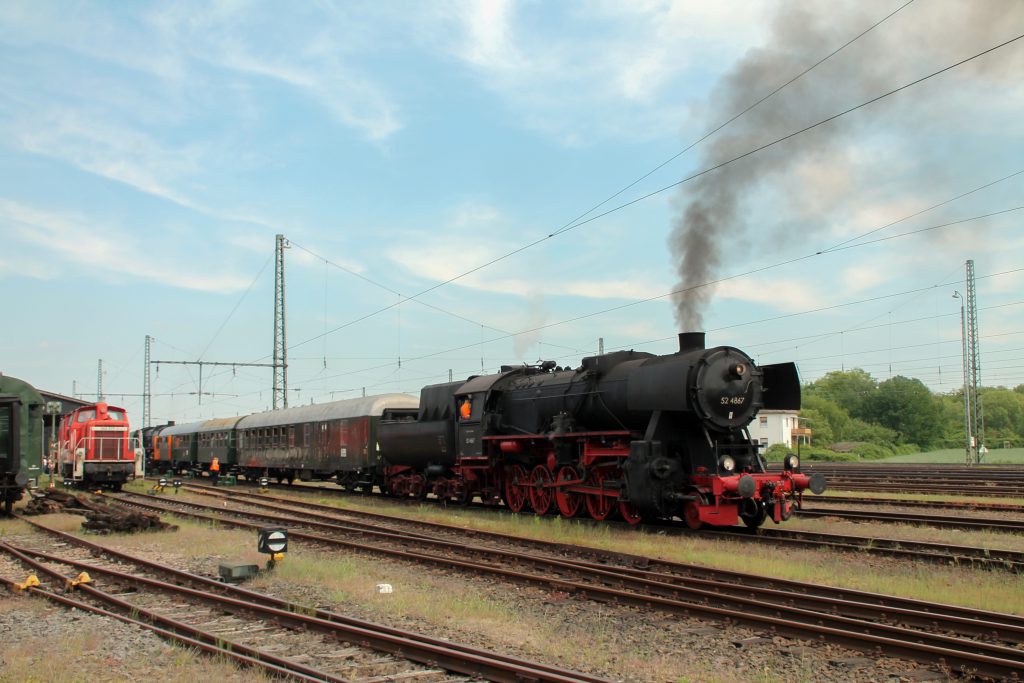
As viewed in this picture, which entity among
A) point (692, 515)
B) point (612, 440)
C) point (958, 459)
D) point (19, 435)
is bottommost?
point (958, 459)

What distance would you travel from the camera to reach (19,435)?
52.5 feet

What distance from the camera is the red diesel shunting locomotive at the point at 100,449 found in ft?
84.0

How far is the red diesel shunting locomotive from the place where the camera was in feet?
84.0

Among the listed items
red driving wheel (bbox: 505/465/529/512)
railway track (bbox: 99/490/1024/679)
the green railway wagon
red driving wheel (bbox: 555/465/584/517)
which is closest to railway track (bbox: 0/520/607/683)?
railway track (bbox: 99/490/1024/679)

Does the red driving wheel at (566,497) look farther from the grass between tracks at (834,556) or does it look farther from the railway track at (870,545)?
the railway track at (870,545)

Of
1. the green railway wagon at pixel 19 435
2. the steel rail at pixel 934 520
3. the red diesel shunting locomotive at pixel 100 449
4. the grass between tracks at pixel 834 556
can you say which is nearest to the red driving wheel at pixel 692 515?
the grass between tracks at pixel 834 556

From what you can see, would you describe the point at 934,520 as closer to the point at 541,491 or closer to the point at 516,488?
the point at 541,491

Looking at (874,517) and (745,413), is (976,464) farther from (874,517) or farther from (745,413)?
(745,413)

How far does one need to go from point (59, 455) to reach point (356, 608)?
24.2m

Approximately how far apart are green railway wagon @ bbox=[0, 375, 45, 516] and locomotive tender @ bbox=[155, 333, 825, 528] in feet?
28.6

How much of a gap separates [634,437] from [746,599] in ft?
20.8

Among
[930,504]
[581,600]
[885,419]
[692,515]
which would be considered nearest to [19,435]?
[581,600]

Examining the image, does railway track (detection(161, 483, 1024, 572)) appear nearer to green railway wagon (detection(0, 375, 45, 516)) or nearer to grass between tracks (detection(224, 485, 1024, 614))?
grass between tracks (detection(224, 485, 1024, 614))

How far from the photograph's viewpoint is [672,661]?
661 cm
